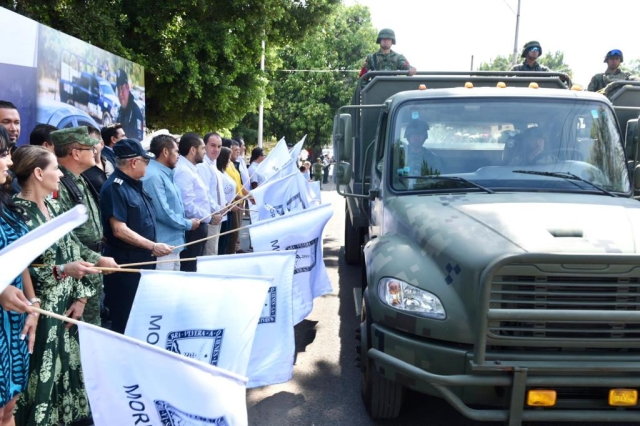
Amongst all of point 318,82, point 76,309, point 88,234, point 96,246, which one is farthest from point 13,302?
point 318,82

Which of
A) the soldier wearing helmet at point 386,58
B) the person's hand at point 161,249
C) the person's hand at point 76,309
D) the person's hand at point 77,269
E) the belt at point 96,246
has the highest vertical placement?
the soldier wearing helmet at point 386,58

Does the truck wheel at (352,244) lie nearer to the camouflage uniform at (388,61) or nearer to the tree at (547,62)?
the camouflage uniform at (388,61)

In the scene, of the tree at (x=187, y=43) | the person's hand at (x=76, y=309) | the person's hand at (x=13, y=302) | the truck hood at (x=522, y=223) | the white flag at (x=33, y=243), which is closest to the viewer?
the white flag at (x=33, y=243)

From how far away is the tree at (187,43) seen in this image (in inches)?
568

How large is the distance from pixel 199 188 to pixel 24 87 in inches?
80.8

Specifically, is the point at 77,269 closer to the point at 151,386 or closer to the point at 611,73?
the point at 151,386

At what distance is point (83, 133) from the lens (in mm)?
4434

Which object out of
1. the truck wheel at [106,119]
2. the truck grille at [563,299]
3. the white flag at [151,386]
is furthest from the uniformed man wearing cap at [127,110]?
the truck grille at [563,299]

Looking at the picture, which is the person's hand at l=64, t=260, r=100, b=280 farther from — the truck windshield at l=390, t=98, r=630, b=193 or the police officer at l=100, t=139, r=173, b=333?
the truck windshield at l=390, t=98, r=630, b=193

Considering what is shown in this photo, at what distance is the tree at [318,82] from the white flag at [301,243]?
34801mm

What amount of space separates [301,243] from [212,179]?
248 cm

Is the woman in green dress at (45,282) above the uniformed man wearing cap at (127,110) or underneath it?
underneath

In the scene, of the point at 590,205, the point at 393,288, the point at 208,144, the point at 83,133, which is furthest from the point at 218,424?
the point at 208,144

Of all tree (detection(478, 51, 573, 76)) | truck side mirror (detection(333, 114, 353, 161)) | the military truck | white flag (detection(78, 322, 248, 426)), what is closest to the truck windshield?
the military truck
